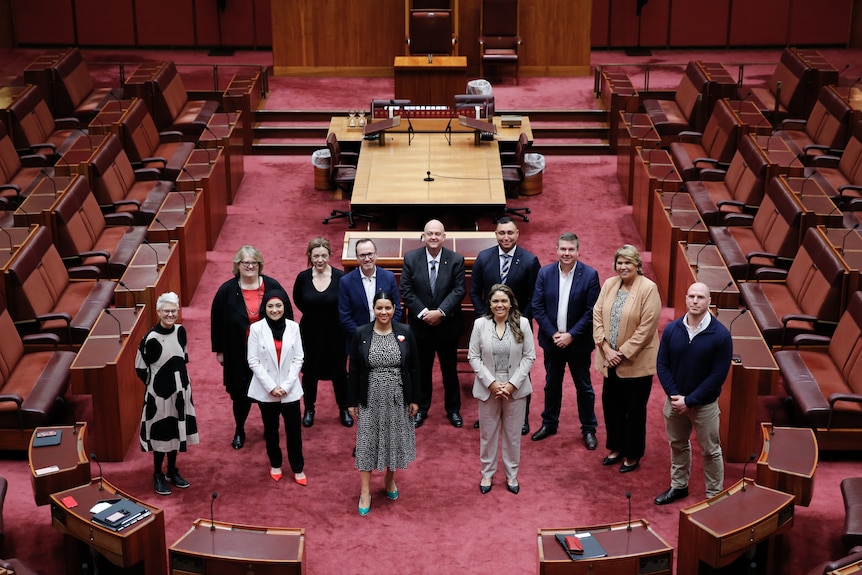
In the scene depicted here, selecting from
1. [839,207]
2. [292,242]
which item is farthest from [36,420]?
[839,207]

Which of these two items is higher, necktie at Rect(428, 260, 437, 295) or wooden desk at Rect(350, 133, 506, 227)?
necktie at Rect(428, 260, 437, 295)

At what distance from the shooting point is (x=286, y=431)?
7.45m

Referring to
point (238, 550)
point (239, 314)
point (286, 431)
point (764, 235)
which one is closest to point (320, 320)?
point (239, 314)

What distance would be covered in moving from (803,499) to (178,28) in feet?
40.5

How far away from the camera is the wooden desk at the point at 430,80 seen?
13.7m

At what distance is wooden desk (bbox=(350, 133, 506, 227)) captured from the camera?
1071cm

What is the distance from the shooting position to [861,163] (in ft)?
36.7

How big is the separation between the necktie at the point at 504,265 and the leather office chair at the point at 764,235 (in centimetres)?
234

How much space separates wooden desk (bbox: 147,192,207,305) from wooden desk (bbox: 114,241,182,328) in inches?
4.9

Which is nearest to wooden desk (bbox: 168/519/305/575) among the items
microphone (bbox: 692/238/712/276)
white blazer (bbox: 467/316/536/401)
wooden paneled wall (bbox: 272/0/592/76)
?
white blazer (bbox: 467/316/536/401)

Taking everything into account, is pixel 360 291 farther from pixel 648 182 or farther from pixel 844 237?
pixel 648 182

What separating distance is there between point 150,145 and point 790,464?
756cm

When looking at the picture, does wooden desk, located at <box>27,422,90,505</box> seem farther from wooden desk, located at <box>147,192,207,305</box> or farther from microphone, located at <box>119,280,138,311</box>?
wooden desk, located at <box>147,192,207,305</box>

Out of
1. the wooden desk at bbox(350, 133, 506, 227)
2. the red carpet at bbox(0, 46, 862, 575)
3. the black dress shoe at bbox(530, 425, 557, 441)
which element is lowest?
the red carpet at bbox(0, 46, 862, 575)
